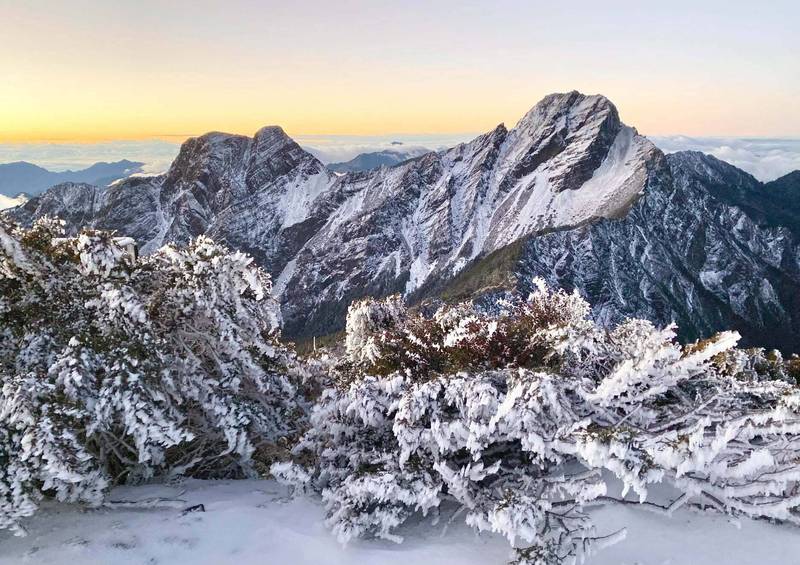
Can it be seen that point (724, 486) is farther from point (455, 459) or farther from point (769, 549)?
point (455, 459)

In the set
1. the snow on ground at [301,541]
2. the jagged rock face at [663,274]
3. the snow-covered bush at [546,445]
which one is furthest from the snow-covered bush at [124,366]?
the jagged rock face at [663,274]

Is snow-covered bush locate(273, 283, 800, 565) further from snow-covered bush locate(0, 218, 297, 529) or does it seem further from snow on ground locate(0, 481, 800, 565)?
snow-covered bush locate(0, 218, 297, 529)

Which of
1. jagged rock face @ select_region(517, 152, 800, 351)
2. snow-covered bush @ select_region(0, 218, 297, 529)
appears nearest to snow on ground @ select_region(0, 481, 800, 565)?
snow-covered bush @ select_region(0, 218, 297, 529)

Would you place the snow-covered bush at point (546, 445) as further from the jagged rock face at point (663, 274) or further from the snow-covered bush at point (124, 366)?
the jagged rock face at point (663, 274)

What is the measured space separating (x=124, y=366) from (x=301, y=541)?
11.8 ft

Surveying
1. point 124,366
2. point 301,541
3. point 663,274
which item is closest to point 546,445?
point 301,541

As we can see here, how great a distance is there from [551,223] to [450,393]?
648 feet

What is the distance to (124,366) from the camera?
8.22m

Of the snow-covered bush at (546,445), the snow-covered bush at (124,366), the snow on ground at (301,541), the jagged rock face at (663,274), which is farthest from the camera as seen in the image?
the jagged rock face at (663,274)

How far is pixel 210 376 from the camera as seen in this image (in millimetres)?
10391

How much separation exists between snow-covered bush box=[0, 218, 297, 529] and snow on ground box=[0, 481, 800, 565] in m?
0.51

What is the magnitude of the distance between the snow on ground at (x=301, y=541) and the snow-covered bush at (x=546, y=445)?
0.87 ft

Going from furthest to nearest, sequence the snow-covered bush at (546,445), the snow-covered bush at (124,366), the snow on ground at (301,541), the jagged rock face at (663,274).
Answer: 1. the jagged rock face at (663,274)
2. the snow-covered bush at (124,366)
3. the snow on ground at (301,541)
4. the snow-covered bush at (546,445)

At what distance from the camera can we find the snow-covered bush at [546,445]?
6.90 meters
